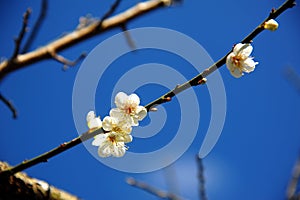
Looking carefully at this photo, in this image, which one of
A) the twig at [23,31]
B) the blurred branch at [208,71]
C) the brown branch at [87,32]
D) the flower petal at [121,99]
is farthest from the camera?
the brown branch at [87,32]

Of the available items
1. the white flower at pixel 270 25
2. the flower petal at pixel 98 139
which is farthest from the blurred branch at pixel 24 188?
the white flower at pixel 270 25

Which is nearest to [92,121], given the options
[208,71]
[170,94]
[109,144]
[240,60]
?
[109,144]

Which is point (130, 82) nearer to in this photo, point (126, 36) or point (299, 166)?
point (126, 36)

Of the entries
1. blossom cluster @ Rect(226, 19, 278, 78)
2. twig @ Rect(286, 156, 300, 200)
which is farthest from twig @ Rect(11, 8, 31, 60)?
twig @ Rect(286, 156, 300, 200)

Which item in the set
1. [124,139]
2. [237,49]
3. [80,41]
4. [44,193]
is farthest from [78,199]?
[80,41]

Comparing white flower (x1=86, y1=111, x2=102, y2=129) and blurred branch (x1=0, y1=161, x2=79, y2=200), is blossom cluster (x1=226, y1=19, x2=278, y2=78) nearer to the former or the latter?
white flower (x1=86, y1=111, x2=102, y2=129)

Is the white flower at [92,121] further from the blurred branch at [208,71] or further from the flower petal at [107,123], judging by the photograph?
the blurred branch at [208,71]

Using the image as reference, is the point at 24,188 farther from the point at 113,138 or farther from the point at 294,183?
the point at 294,183
